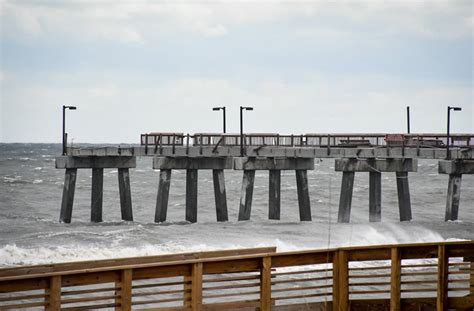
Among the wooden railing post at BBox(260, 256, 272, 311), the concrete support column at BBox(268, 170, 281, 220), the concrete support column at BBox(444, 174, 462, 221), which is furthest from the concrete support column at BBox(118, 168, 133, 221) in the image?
the wooden railing post at BBox(260, 256, 272, 311)

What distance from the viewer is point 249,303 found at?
49.7 feet

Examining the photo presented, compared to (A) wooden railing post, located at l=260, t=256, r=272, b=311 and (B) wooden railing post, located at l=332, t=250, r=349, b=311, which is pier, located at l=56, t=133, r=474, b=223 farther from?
(A) wooden railing post, located at l=260, t=256, r=272, b=311

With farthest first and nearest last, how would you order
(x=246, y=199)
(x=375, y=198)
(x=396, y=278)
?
1. (x=246, y=199)
2. (x=375, y=198)
3. (x=396, y=278)

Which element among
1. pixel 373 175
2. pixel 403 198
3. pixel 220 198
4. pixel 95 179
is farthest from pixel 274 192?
pixel 95 179

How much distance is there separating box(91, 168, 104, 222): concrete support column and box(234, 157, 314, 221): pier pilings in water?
744cm

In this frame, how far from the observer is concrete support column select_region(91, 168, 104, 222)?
4989 cm

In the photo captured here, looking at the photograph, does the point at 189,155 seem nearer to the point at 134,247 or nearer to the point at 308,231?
the point at 308,231

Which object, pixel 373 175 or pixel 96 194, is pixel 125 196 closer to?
pixel 96 194

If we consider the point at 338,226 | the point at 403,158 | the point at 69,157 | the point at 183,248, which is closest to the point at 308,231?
the point at 338,226

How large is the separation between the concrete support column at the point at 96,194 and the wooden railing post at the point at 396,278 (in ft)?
115

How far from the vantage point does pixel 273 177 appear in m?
49.2

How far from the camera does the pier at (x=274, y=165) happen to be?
46.8m

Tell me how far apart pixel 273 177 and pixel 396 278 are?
3337 centimetres

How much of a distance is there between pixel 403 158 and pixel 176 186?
186ft
